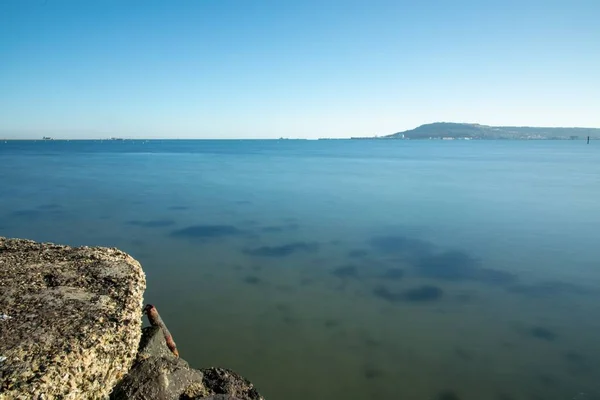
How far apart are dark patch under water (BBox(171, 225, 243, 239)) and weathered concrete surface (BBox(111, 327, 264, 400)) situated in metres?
10.7

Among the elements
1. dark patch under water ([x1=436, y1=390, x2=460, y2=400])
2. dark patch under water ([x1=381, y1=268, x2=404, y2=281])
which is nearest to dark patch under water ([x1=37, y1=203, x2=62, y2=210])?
dark patch under water ([x1=381, y1=268, x2=404, y2=281])

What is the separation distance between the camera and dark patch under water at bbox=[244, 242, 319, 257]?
13.6 m

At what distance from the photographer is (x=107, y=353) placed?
13.9 ft

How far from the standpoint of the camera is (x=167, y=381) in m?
4.57

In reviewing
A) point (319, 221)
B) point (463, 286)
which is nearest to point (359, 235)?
point (319, 221)

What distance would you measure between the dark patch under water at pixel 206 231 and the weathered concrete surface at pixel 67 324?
985 cm

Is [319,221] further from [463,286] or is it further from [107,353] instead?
[107,353]

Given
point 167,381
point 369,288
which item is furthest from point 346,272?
point 167,381

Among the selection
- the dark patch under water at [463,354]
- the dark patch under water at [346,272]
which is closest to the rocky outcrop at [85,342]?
the dark patch under water at [463,354]

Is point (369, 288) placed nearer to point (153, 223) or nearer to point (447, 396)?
point (447, 396)

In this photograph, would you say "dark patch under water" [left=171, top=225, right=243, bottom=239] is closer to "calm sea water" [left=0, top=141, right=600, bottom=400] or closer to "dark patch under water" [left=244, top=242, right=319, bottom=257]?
"calm sea water" [left=0, top=141, right=600, bottom=400]

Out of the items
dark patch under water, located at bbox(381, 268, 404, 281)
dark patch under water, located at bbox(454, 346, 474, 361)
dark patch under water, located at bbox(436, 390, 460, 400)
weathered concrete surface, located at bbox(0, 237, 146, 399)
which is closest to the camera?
weathered concrete surface, located at bbox(0, 237, 146, 399)

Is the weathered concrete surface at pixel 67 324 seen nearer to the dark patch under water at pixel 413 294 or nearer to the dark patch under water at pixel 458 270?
the dark patch under water at pixel 413 294

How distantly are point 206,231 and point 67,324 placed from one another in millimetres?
12893
